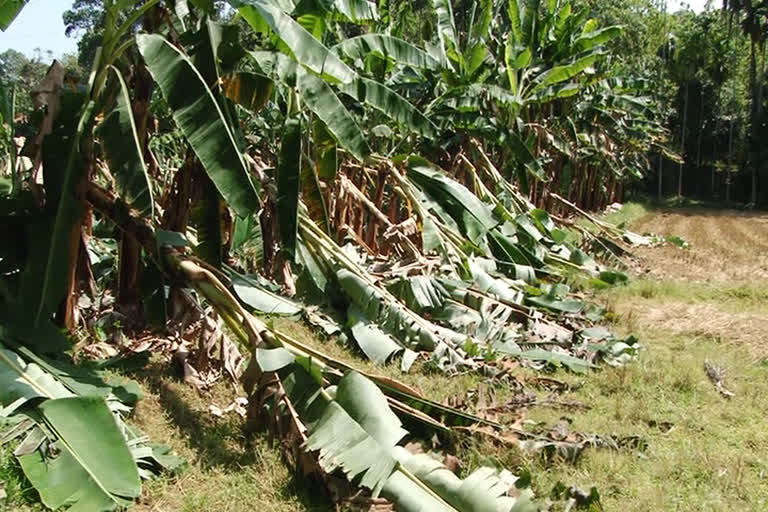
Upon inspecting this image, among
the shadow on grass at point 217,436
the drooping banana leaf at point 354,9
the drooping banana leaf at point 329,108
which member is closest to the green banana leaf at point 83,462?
the shadow on grass at point 217,436

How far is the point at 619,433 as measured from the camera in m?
4.48

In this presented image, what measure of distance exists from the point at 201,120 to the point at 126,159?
0.50m

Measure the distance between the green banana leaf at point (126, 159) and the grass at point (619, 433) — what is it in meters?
1.27

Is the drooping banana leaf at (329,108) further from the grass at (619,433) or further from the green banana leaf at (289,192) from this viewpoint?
the grass at (619,433)

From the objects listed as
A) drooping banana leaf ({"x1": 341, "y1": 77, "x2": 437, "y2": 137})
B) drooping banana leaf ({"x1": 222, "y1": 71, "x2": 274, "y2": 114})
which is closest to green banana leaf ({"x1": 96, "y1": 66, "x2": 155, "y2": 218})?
drooping banana leaf ({"x1": 222, "y1": 71, "x2": 274, "y2": 114})

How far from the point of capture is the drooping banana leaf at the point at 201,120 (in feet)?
12.5

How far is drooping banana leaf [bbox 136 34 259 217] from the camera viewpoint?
3816mm

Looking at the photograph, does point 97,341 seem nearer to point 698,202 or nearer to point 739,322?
point 739,322

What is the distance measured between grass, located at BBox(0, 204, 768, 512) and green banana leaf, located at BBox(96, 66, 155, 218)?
127cm

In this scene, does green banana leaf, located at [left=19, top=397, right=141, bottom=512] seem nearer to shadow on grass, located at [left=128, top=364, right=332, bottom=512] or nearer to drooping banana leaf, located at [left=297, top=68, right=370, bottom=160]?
shadow on grass, located at [left=128, top=364, right=332, bottom=512]

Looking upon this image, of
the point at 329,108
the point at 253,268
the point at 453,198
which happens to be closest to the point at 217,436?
the point at 329,108

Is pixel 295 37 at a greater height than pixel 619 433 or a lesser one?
greater

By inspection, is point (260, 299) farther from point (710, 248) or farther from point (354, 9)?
point (710, 248)

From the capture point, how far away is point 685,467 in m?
4.02
